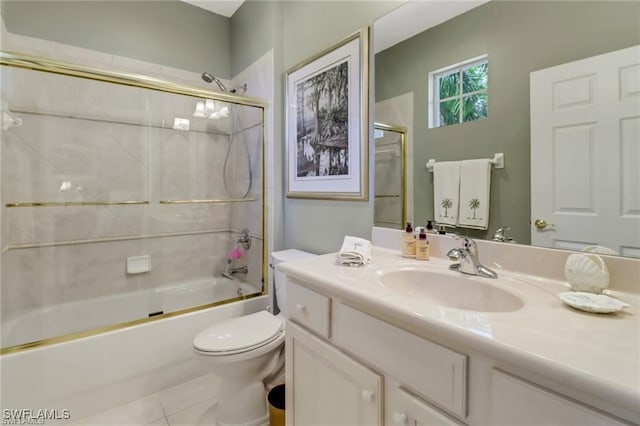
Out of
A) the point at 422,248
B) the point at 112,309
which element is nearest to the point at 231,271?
the point at 112,309

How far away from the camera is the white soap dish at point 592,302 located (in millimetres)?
673

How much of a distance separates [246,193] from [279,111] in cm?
69

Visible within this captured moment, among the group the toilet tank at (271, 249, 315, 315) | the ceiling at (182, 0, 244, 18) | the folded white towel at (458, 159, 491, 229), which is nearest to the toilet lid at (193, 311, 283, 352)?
the toilet tank at (271, 249, 315, 315)

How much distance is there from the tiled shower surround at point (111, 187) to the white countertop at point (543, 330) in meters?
1.64

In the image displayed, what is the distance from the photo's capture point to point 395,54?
1414 millimetres

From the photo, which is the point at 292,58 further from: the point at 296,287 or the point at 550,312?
the point at 550,312

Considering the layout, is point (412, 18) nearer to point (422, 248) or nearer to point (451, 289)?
point (422, 248)

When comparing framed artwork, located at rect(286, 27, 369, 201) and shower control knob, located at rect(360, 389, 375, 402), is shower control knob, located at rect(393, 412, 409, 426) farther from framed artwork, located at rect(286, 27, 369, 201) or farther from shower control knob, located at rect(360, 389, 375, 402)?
framed artwork, located at rect(286, 27, 369, 201)

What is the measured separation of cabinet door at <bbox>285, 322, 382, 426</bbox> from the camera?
853 mm

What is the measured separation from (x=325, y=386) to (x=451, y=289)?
21.3 inches

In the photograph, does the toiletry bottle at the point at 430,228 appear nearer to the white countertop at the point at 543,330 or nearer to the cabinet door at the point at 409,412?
the white countertop at the point at 543,330

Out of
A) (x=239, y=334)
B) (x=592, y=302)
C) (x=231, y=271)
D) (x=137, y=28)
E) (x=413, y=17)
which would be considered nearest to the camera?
(x=592, y=302)

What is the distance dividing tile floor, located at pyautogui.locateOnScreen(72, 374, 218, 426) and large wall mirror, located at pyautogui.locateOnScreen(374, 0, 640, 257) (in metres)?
1.48

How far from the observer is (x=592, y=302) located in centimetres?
71
